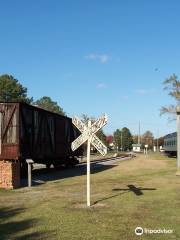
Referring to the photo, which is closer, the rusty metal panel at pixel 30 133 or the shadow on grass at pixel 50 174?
the shadow on grass at pixel 50 174

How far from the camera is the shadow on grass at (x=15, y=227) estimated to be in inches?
354

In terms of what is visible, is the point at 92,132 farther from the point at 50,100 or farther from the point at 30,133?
the point at 50,100

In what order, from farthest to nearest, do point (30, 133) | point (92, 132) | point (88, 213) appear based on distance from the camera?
point (30, 133), point (92, 132), point (88, 213)

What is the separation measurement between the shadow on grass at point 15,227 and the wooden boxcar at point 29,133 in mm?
10184

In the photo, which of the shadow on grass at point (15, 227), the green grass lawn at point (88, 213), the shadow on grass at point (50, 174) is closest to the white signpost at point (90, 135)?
the green grass lawn at point (88, 213)

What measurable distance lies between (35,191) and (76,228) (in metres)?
7.60

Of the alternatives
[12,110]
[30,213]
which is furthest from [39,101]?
[30,213]

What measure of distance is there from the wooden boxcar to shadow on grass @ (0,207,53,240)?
10.2 m

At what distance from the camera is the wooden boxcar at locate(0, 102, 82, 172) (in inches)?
875

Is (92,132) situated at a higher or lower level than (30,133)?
lower

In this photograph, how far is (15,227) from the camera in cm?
996

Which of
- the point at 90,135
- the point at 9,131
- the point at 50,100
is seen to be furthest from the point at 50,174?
the point at 50,100

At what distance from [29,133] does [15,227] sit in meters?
14.8

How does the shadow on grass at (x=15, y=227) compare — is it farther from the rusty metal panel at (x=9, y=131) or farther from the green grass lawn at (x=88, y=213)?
the rusty metal panel at (x=9, y=131)
